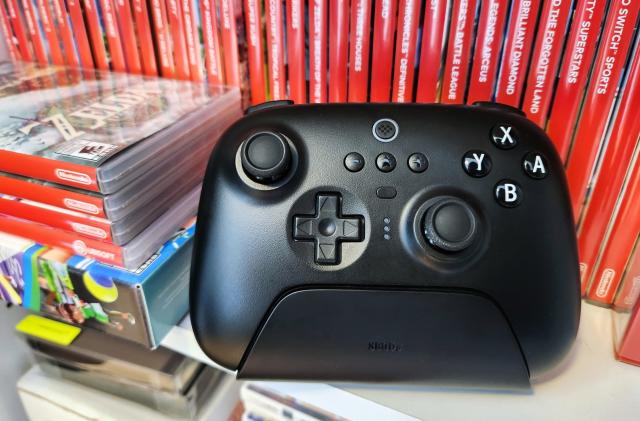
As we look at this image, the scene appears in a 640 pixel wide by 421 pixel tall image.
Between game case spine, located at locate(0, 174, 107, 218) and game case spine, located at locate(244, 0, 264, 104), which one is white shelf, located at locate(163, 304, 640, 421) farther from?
game case spine, located at locate(244, 0, 264, 104)

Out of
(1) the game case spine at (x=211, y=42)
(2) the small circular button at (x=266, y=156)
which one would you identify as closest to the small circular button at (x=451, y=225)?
(2) the small circular button at (x=266, y=156)

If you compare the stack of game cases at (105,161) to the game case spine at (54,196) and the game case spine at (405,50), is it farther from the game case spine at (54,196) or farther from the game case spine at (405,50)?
the game case spine at (405,50)

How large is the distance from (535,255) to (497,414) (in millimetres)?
130

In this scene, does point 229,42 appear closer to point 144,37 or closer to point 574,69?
point 144,37

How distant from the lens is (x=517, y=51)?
0.45m

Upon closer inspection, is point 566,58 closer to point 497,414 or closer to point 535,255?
point 535,255

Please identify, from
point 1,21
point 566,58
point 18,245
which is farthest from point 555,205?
point 1,21

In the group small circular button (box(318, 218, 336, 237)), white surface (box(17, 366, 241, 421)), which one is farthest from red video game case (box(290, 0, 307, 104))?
white surface (box(17, 366, 241, 421))

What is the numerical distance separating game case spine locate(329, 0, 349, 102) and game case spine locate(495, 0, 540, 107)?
153mm

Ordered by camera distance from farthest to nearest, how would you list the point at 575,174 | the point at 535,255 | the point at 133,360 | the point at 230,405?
the point at 230,405, the point at 133,360, the point at 575,174, the point at 535,255

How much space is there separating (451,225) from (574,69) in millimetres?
206

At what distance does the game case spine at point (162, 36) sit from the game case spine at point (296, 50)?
108 mm

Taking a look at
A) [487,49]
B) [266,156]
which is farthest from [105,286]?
[487,49]

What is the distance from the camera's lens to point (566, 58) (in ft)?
1.42
